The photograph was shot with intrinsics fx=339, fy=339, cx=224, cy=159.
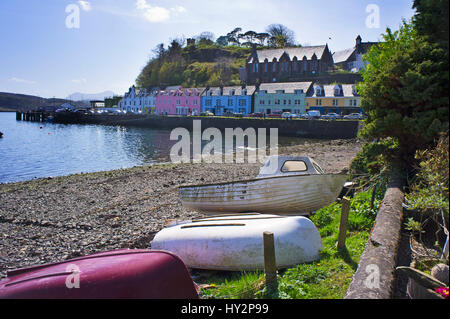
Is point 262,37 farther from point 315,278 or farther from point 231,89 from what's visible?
point 315,278

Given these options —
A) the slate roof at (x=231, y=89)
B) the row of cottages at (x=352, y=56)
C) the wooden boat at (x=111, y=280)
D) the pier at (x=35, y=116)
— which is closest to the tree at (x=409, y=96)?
the wooden boat at (x=111, y=280)

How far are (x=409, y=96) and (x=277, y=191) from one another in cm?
420

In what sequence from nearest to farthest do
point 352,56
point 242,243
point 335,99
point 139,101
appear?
point 242,243 < point 335,99 < point 352,56 < point 139,101

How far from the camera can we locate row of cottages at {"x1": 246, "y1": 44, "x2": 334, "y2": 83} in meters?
88.0

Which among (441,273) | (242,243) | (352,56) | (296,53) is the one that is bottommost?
(242,243)

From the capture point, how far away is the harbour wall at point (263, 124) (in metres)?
48.8

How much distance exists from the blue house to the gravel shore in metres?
53.9

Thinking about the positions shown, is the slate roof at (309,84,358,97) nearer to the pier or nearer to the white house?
the white house

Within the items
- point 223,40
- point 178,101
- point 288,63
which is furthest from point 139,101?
point 223,40

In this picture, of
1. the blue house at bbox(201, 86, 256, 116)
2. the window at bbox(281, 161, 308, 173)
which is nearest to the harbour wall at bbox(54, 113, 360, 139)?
the blue house at bbox(201, 86, 256, 116)

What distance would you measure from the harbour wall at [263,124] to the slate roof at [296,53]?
1499 inches

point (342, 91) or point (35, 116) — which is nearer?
point (342, 91)

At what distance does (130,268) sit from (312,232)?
3.62 meters

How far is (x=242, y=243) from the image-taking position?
6.72 m
